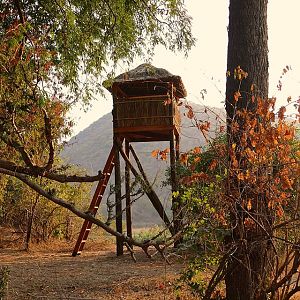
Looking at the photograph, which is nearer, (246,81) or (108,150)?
(246,81)

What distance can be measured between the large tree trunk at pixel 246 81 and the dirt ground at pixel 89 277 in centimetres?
92

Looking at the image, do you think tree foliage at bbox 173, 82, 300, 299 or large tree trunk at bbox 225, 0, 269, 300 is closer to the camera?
tree foliage at bbox 173, 82, 300, 299

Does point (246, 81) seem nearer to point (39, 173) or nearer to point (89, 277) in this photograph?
point (39, 173)

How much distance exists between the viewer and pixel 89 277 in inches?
386

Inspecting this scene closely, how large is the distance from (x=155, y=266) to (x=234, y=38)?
20.9ft

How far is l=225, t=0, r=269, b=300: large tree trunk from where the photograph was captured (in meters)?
A: 5.53

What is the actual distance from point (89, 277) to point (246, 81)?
570 centimetres

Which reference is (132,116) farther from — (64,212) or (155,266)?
(64,212)

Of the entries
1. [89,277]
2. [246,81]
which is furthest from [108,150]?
[246,81]

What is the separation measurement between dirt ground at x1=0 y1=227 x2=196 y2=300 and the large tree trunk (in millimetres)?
Answer: 919

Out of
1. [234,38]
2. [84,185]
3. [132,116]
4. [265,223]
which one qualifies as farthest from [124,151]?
[265,223]

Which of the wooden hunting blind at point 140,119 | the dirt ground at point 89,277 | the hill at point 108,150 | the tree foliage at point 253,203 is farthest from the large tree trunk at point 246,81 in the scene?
the hill at point 108,150

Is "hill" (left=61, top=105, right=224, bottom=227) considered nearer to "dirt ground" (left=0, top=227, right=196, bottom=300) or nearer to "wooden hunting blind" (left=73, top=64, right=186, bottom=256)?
"wooden hunting blind" (left=73, top=64, right=186, bottom=256)

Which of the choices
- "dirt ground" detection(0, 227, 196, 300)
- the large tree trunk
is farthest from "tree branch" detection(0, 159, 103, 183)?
"dirt ground" detection(0, 227, 196, 300)
